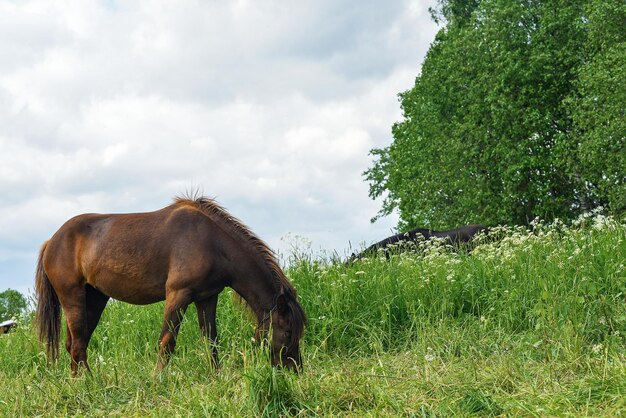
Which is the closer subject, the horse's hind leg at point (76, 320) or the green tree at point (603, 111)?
the horse's hind leg at point (76, 320)

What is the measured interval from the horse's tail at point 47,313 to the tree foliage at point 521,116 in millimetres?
20503

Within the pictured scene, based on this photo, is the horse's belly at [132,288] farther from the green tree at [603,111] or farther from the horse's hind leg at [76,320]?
the green tree at [603,111]

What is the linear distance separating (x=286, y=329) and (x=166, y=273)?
1640 millimetres

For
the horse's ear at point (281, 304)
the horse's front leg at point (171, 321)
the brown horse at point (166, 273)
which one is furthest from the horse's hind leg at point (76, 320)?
the horse's ear at point (281, 304)

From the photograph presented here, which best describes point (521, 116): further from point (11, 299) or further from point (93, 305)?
point (11, 299)

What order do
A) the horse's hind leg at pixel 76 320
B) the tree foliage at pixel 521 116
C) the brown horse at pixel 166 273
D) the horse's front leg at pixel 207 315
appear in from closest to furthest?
the brown horse at pixel 166 273, the horse's front leg at pixel 207 315, the horse's hind leg at pixel 76 320, the tree foliage at pixel 521 116

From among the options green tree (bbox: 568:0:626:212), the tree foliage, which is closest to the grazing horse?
green tree (bbox: 568:0:626:212)

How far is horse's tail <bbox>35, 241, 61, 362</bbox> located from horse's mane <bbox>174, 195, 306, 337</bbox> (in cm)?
213

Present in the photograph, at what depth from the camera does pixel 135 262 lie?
8531mm

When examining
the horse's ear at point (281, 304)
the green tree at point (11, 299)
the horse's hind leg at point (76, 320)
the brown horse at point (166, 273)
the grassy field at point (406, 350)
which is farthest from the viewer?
the green tree at point (11, 299)

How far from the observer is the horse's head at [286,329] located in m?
7.73

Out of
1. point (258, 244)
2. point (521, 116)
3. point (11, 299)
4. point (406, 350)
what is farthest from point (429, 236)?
point (11, 299)

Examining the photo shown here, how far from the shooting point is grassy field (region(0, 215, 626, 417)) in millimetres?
5566

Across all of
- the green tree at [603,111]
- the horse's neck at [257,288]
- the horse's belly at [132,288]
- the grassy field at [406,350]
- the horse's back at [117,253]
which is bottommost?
the grassy field at [406,350]
